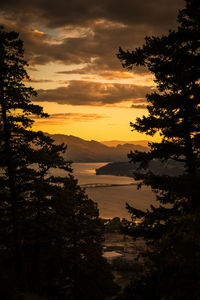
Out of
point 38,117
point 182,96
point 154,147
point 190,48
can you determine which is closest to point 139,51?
point 190,48

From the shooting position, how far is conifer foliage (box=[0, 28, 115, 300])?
1303 centimetres

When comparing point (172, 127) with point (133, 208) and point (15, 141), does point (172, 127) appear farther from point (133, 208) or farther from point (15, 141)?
point (15, 141)

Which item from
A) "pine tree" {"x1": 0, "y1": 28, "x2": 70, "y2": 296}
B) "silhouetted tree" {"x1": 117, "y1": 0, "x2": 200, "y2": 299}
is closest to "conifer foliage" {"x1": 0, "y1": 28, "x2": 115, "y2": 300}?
"pine tree" {"x1": 0, "y1": 28, "x2": 70, "y2": 296}

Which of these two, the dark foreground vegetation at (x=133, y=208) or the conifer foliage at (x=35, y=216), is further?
the conifer foliage at (x=35, y=216)

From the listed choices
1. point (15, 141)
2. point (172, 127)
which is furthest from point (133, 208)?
point (15, 141)

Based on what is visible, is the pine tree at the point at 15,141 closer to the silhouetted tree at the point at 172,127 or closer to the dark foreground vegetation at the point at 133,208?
the dark foreground vegetation at the point at 133,208

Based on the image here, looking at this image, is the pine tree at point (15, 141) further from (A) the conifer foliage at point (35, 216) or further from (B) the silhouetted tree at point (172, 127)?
(B) the silhouetted tree at point (172, 127)

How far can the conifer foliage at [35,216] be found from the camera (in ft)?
42.8

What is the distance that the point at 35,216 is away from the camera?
1770 cm

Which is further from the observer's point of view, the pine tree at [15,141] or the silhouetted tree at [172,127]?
the pine tree at [15,141]

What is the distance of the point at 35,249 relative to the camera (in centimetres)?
1730

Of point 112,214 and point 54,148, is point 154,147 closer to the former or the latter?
point 54,148

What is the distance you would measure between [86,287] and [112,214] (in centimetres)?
9233

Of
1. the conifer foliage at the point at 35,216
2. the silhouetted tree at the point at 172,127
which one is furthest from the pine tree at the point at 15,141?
the silhouetted tree at the point at 172,127
